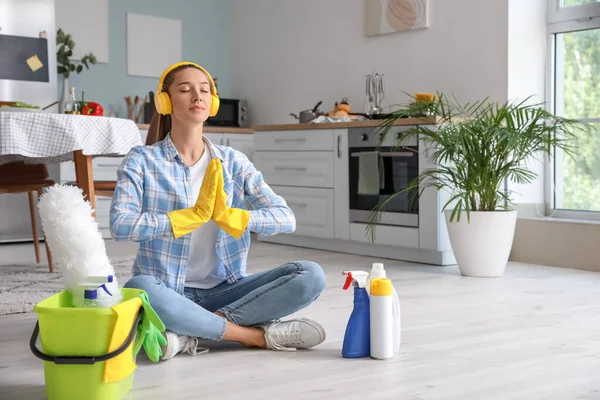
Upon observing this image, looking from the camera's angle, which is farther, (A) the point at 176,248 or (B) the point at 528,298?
(B) the point at 528,298

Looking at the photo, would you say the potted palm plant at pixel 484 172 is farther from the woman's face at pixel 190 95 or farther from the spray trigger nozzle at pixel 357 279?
the woman's face at pixel 190 95

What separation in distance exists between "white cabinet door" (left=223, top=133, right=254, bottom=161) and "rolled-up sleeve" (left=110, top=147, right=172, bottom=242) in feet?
13.4

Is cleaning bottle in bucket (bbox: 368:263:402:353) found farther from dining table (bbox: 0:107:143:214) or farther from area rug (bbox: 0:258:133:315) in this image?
dining table (bbox: 0:107:143:214)

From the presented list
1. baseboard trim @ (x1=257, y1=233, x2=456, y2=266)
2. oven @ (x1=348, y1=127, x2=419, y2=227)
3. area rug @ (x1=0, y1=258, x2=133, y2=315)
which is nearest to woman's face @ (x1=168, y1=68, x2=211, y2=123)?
area rug @ (x1=0, y1=258, x2=133, y2=315)

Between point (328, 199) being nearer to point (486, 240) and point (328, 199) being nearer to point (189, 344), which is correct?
point (486, 240)

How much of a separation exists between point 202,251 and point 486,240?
6.76ft

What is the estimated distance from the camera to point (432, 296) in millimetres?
3414

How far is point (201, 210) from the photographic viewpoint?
207 centimetres

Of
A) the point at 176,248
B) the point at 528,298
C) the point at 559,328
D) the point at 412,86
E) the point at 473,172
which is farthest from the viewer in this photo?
the point at 412,86

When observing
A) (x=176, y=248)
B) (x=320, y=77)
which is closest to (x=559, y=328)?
(x=176, y=248)

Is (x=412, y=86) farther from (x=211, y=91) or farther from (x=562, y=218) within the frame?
(x=211, y=91)

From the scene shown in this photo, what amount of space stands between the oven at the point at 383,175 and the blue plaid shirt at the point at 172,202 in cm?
225

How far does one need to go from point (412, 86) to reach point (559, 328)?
2.77 metres

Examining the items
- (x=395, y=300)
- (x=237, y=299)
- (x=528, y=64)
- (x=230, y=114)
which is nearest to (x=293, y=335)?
(x=237, y=299)
